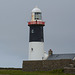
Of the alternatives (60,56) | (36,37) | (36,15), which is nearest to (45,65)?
(60,56)

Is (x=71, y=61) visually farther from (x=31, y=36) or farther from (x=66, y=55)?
(x=31, y=36)

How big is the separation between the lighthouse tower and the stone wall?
196cm

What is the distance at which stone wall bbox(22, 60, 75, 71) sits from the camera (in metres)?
50.2

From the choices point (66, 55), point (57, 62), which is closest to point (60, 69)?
point (57, 62)

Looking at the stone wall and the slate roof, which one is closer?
the stone wall

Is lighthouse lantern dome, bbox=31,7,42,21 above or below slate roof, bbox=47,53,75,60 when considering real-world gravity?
above

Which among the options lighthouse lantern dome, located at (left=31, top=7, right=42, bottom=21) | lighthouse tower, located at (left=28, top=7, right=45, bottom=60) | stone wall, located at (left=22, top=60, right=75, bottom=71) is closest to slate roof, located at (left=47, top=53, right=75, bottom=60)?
lighthouse tower, located at (left=28, top=7, right=45, bottom=60)

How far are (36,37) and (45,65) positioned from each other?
15.6 ft

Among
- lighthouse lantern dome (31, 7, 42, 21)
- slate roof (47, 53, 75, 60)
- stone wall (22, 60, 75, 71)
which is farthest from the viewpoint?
lighthouse lantern dome (31, 7, 42, 21)

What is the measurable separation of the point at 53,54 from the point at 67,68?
30.5 feet

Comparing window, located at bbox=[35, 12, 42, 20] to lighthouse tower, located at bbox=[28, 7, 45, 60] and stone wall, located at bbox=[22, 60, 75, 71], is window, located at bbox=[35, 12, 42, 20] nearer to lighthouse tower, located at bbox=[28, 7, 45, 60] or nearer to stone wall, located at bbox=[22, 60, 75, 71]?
lighthouse tower, located at bbox=[28, 7, 45, 60]

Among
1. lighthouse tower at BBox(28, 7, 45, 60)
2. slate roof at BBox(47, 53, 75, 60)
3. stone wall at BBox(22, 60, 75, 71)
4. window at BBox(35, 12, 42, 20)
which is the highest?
window at BBox(35, 12, 42, 20)

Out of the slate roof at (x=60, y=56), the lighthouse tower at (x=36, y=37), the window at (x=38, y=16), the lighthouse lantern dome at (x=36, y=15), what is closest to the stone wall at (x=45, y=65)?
the lighthouse tower at (x=36, y=37)

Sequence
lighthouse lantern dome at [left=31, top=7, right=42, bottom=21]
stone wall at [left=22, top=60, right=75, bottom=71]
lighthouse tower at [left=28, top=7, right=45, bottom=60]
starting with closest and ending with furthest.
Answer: stone wall at [left=22, top=60, right=75, bottom=71] → lighthouse tower at [left=28, top=7, right=45, bottom=60] → lighthouse lantern dome at [left=31, top=7, right=42, bottom=21]
